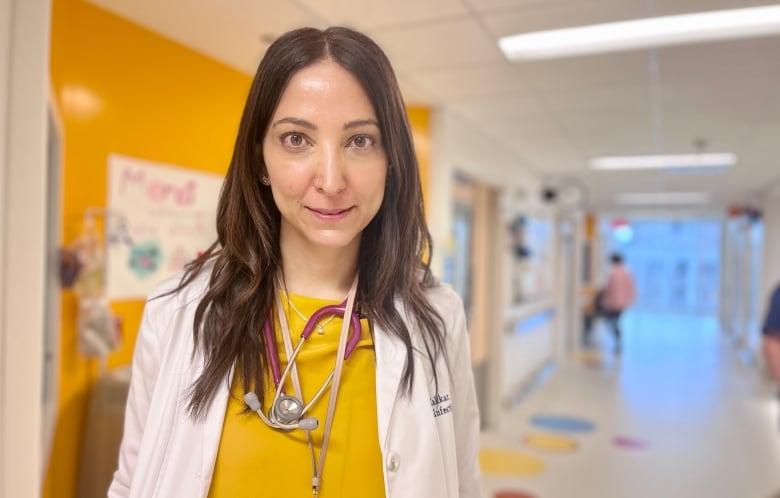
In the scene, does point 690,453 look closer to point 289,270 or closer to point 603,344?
point 289,270

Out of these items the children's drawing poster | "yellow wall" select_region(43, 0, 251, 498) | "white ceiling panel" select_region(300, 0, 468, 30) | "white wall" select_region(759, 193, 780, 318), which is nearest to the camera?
"yellow wall" select_region(43, 0, 251, 498)

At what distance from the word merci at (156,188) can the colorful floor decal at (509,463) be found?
2737 millimetres

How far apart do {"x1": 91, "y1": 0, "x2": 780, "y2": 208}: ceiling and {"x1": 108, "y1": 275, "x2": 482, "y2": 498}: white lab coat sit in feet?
5.61

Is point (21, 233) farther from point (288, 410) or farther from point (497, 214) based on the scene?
point (497, 214)

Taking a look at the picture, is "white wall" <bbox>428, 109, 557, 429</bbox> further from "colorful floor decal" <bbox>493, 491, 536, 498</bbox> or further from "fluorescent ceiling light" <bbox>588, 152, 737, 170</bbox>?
"colorful floor decal" <bbox>493, 491, 536, 498</bbox>

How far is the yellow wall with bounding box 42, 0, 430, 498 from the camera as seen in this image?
7.22 ft

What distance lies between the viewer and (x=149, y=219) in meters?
2.61

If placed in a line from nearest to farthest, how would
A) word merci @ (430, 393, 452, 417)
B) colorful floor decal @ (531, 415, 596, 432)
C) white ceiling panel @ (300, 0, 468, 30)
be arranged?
word merci @ (430, 393, 452, 417), white ceiling panel @ (300, 0, 468, 30), colorful floor decal @ (531, 415, 596, 432)

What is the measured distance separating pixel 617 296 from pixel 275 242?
353 inches

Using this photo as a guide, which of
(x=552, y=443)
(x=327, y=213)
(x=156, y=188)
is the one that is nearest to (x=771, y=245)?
(x=552, y=443)

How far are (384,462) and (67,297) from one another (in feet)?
6.03

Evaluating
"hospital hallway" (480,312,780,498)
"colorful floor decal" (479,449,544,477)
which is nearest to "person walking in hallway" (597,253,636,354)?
"hospital hallway" (480,312,780,498)

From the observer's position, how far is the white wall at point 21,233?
134 cm

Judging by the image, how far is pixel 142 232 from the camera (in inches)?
102
